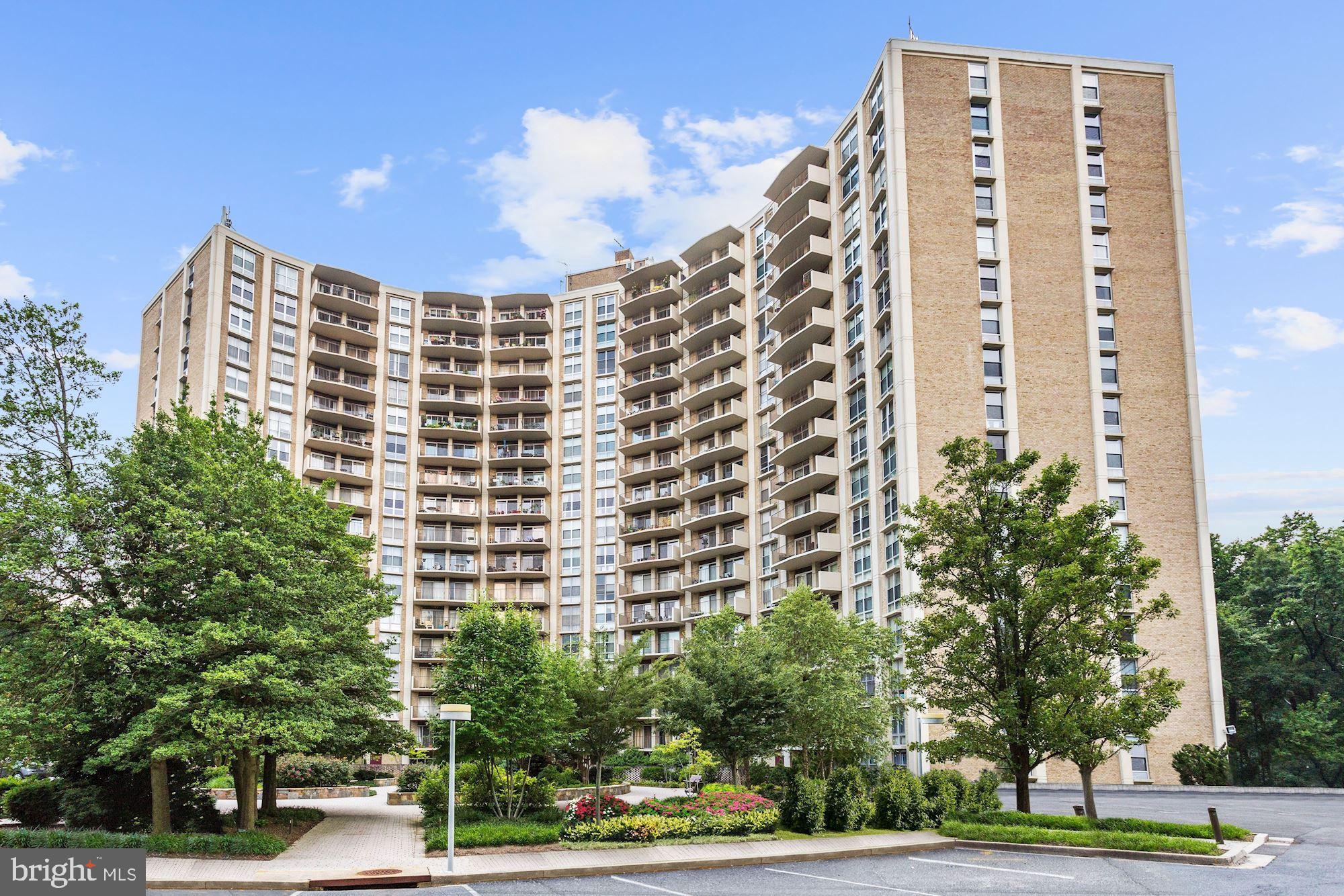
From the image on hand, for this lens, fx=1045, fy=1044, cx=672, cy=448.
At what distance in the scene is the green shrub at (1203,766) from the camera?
154 ft

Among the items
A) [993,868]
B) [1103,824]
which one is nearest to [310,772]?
[993,868]

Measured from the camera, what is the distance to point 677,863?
24047mm

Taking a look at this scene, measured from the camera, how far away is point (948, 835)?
2836cm

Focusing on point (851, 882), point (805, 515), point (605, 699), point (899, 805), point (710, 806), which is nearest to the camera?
point (851, 882)

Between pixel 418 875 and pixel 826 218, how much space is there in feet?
162

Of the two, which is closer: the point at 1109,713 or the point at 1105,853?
the point at 1105,853

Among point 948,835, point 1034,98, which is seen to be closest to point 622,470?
point 1034,98

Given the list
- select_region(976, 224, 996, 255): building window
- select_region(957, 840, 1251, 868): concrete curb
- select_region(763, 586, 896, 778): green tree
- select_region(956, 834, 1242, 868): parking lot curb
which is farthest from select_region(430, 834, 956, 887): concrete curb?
select_region(976, 224, 996, 255): building window

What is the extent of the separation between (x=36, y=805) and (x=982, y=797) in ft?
88.5

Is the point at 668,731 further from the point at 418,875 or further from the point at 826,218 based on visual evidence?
the point at 826,218

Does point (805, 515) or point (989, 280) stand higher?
point (989, 280)

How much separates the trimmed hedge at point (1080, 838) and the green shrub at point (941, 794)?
1.28 m

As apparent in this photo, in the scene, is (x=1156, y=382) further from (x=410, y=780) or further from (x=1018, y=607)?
(x=410, y=780)

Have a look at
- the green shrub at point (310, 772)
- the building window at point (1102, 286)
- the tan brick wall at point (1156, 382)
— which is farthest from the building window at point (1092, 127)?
the green shrub at point (310, 772)
